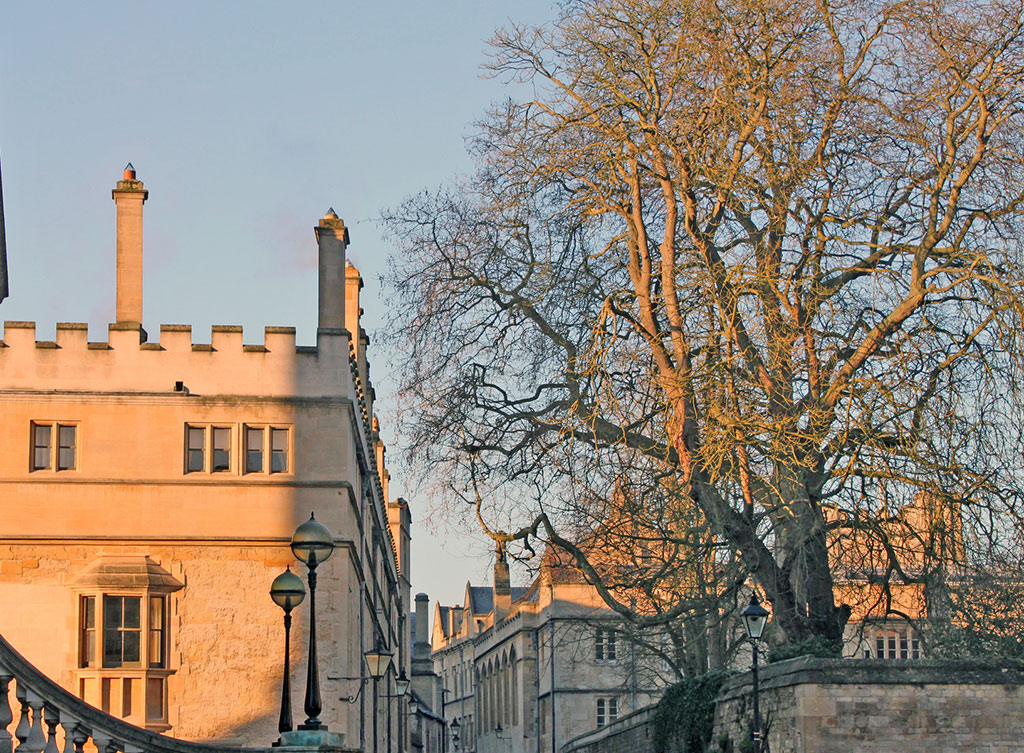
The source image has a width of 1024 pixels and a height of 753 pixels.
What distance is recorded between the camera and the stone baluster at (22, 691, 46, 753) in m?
11.1

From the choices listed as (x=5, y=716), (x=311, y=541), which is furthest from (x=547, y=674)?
(x=5, y=716)

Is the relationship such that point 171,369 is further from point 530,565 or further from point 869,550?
point 869,550

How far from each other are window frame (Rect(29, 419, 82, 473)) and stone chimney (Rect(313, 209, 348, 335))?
16.0 ft

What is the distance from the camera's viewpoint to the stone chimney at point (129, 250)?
88.2ft

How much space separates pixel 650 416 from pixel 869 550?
12.1 ft

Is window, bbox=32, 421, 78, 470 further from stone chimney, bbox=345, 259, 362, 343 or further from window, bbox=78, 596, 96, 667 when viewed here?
stone chimney, bbox=345, 259, 362, 343

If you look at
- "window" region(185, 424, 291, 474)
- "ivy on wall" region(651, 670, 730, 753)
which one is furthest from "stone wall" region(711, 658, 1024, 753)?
"window" region(185, 424, 291, 474)

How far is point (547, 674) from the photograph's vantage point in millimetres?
69000

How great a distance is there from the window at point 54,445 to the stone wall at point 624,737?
1348 centimetres

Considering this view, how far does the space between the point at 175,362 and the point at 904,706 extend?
14.1 meters

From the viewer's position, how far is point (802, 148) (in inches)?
866

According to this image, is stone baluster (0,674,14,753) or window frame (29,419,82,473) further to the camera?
window frame (29,419,82,473)

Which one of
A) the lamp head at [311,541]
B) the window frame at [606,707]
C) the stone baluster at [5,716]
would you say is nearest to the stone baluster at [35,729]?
the stone baluster at [5,716]

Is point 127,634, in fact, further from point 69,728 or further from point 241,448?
point 69,728
